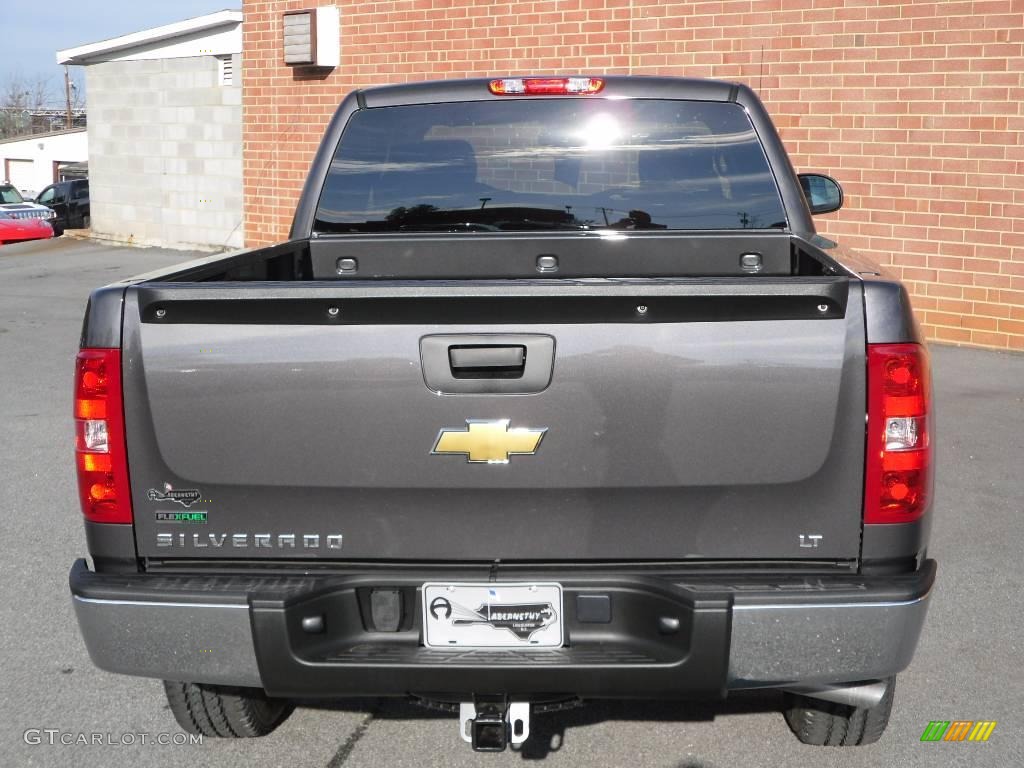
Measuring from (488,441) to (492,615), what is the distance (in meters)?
0.41

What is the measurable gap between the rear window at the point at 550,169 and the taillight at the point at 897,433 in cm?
153

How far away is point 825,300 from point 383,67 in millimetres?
13698

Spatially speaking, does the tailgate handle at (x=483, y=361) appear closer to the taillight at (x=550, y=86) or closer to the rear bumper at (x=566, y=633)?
Answer: the rear bumper at (x=566, y=633)

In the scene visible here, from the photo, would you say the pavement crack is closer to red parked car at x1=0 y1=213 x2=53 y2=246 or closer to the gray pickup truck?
the gray pickup truck

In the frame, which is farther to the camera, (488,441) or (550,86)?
(550,86)

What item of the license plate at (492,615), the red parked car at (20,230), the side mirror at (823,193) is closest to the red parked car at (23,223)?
the red parked car at (20,230)

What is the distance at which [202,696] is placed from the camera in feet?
11.6

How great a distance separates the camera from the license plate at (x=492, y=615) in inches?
110

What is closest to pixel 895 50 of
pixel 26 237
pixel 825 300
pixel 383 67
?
pixel 383 67

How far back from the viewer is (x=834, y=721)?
356 cm

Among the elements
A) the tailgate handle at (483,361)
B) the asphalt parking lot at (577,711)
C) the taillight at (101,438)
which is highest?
the tailgate handle at (483,361)

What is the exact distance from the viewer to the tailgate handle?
108 inches

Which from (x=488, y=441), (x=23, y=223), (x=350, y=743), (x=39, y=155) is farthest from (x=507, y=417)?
(x=39, y=155)

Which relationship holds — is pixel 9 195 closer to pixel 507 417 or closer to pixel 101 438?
pixel 101 438
